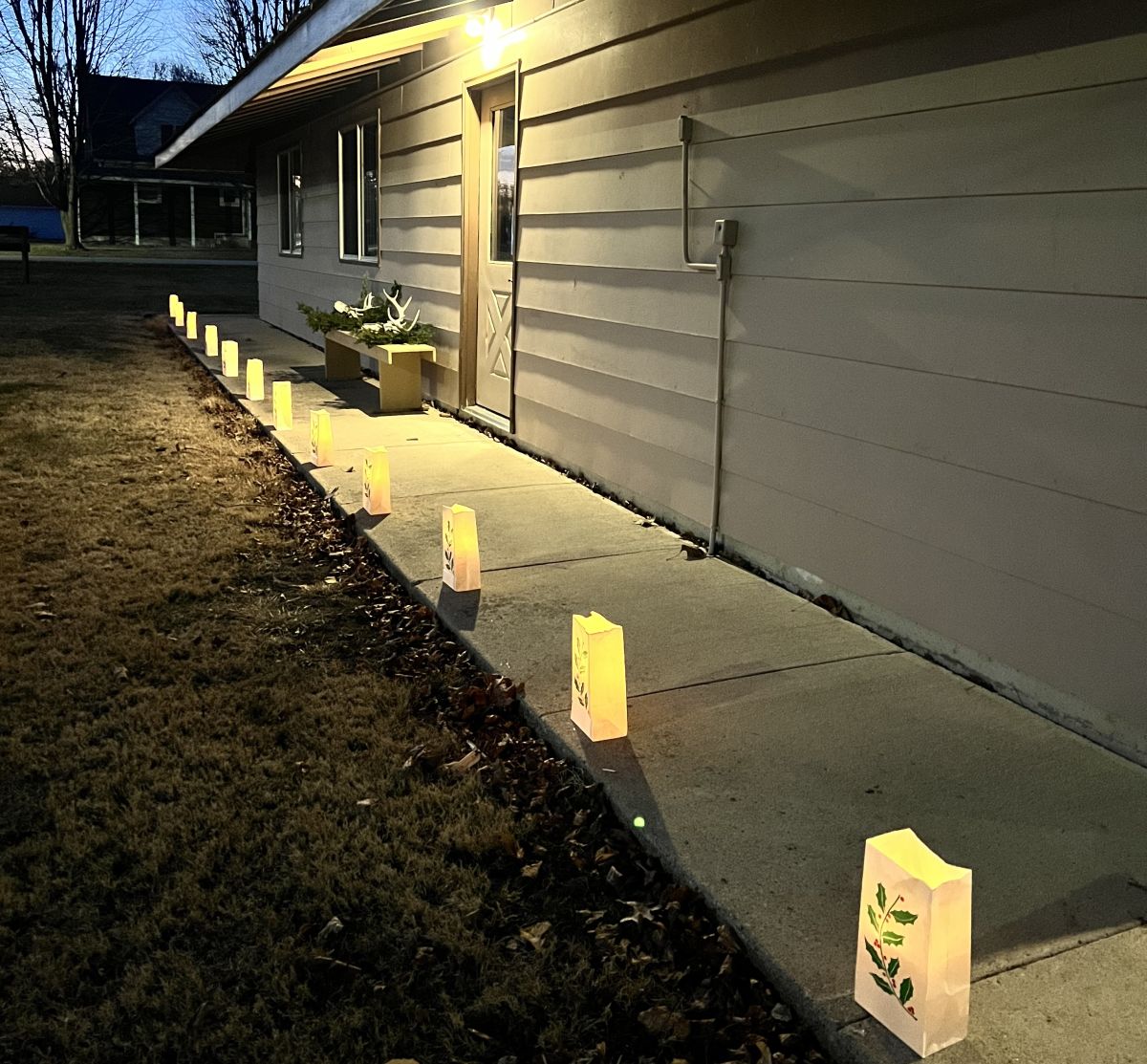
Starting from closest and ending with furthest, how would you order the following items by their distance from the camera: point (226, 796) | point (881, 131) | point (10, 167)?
point (226, 796) → point (881, 131) → point (10, 167)

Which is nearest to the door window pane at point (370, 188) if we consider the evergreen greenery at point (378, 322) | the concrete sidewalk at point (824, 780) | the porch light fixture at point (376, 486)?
the evergreen greenery at point (378, 322)

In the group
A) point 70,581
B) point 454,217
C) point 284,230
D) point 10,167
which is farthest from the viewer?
point 10,167

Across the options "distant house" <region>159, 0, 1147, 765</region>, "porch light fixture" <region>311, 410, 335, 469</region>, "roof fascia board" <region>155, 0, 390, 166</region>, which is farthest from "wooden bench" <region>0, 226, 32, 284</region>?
"porch light fixture" <region>311, 410, 335, 469</region>

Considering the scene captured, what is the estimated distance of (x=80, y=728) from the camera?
11.2 ft

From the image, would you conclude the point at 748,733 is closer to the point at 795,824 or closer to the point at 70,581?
the point at 795,824

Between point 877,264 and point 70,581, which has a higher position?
point 877,264

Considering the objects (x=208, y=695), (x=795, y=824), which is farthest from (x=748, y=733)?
(x=208, y=695)

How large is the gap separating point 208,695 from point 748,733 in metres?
1.79

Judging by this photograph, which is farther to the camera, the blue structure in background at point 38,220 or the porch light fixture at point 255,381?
the blue structure in background at point 38,220

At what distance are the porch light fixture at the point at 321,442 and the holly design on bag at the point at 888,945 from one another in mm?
5458

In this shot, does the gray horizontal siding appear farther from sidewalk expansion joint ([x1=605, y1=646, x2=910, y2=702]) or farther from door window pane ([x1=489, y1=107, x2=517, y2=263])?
door window pane ([x1=489, y1=107, x2=517, y2=263])

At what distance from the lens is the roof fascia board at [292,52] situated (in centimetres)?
656

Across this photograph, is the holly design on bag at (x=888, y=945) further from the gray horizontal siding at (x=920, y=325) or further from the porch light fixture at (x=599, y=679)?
the gray horizontal siding at (x=920, y=325)

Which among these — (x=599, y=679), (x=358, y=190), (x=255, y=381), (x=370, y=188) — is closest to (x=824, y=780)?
(x=599, y=679)
